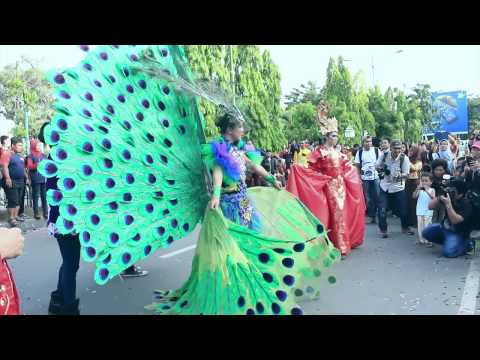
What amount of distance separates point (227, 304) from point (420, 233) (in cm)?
451

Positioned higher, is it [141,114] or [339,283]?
[141,114]

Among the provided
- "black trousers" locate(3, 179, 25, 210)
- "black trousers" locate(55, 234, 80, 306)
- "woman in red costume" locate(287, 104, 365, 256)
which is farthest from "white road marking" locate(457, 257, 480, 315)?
"black trousers" locate(3, 179, 25, 210)

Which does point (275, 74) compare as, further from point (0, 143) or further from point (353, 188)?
point (353, 188)

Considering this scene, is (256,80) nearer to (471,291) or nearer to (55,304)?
(471,291)

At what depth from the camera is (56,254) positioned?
757cm

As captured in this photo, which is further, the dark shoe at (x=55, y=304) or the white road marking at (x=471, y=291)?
the dark shoe at (x=55, y=304)

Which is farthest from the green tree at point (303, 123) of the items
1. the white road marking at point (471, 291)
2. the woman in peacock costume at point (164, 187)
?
the woman in peacock costume at point (164, 187)

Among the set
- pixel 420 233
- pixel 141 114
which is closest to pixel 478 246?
pixel 420 233

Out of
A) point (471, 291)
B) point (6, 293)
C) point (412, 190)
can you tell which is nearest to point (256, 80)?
point (412, 190)

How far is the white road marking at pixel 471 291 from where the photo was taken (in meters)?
4.37

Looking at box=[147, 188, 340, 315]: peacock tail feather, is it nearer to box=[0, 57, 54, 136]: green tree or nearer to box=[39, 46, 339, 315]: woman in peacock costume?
box=[39, 46, 339, 315]: woman in peacock costume

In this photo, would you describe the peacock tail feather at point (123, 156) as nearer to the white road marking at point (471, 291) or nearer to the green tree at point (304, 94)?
the white road marking at point (471, 291)

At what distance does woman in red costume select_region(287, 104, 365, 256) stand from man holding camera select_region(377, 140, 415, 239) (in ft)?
3.95

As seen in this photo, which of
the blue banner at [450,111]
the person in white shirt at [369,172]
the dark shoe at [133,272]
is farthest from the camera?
the blue banner at [450,111]
